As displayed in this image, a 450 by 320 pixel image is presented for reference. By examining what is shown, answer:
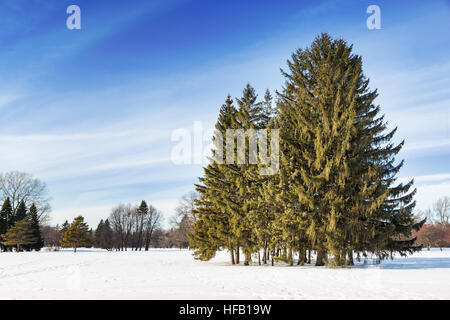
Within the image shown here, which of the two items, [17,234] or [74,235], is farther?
[74,235]

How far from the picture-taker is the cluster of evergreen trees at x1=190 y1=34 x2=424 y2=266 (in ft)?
49.5

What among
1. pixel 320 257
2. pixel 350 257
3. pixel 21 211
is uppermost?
pixel 21 211

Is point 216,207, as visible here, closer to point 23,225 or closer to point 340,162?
point 340,162

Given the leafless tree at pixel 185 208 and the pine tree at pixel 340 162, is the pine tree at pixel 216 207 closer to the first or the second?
the pine tree at pixel 340 162

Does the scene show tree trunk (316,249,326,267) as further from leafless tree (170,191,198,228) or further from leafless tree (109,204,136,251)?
leafless tree (109,204,136,251)

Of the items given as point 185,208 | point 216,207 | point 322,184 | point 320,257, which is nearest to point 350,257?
point 320,257

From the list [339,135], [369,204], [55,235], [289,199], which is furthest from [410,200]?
[55,235]

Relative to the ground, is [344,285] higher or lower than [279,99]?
lower

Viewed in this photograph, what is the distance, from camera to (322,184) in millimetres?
15680

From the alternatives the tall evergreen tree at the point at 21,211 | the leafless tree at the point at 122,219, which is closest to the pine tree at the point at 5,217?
the tall evergreen tree at the point at 21,211

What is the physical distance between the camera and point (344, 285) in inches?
354

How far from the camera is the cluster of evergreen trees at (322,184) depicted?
15102mm

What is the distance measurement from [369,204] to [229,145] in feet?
31.1

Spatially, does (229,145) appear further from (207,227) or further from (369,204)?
(369,204)
